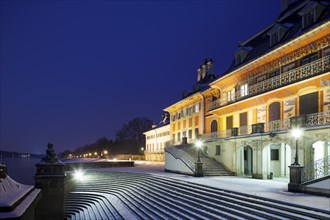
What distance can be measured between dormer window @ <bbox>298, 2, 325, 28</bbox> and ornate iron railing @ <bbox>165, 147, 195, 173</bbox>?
579 inches

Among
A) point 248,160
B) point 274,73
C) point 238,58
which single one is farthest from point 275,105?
point 238,58

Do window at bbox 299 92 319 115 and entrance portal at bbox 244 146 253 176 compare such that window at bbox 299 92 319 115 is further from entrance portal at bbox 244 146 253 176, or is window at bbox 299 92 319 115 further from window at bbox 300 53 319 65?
entrance portal at bbox 244 146 253 176

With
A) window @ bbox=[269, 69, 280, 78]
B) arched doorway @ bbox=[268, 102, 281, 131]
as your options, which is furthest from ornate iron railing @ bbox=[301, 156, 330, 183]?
window @ bbox=[269, 69, 280, 78]

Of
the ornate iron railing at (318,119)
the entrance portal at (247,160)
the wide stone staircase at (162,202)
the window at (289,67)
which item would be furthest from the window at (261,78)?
the wide stone staircase at (162,202)

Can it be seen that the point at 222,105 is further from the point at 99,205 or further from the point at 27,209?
the point at 27,209

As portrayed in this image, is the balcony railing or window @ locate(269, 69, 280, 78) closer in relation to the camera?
the balcony railing

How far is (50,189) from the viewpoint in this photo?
52.1ft

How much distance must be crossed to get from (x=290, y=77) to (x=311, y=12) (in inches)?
197

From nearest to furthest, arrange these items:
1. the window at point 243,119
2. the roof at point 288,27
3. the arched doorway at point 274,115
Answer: the roof at point 288,27 < the arched doorway at point 274,115 < the window at point 243,119

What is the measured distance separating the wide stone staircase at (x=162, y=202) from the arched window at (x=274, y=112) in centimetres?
937

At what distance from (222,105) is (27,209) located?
26.8m

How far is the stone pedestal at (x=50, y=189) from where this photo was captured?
15.4m

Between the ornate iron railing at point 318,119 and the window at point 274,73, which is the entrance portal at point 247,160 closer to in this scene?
the window at point 274,73

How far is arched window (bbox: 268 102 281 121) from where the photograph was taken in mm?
22625
